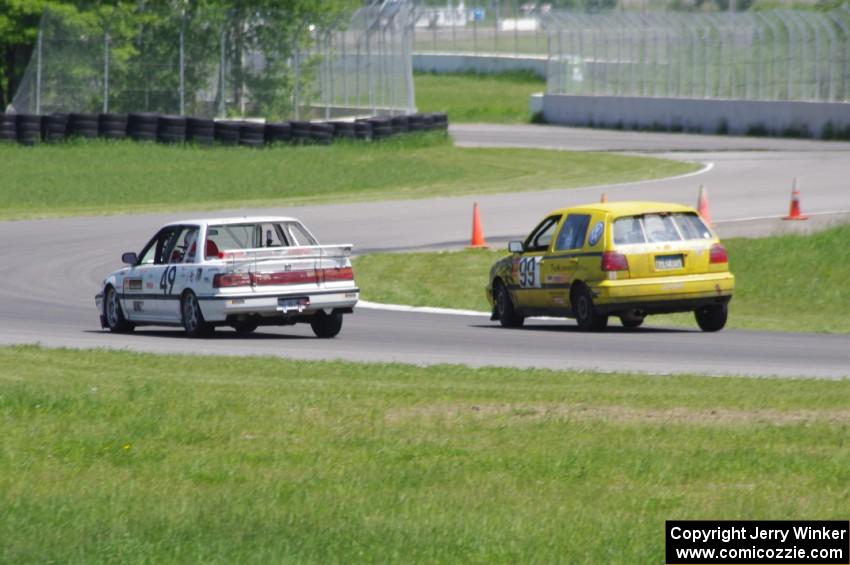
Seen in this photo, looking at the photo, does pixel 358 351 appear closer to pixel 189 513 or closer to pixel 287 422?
pixel 287 422

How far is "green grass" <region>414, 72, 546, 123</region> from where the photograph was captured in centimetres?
7400

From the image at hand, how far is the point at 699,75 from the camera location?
188 feet

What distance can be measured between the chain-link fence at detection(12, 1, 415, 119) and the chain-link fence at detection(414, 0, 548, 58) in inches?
1396

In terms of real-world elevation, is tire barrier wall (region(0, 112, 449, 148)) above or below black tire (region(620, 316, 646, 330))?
above

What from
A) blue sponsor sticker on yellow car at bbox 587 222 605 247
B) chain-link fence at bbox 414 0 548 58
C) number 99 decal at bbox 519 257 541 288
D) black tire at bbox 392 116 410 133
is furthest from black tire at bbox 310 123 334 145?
chain-link fence at bbox 414 0 548 58

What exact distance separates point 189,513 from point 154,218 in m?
26.1

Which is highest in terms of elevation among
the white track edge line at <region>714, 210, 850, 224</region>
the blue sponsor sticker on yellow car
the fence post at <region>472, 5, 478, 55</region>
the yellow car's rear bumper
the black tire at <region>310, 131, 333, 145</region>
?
the fence post at <region>472, 5, 478, 55</region>

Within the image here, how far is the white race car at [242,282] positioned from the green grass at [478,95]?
50.2m

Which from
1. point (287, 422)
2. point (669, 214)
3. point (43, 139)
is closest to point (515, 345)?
point (669, 214)

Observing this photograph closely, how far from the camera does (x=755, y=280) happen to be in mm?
23094

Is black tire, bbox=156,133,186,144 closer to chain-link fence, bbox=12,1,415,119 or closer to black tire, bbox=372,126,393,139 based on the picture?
chain-link fence, bbox=12,1,415,119

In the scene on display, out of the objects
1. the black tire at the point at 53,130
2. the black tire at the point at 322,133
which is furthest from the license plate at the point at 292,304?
the black tire at the point at 53,130

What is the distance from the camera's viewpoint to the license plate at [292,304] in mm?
17794

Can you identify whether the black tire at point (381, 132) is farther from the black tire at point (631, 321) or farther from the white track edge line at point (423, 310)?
the black tire at point (631, 321)
